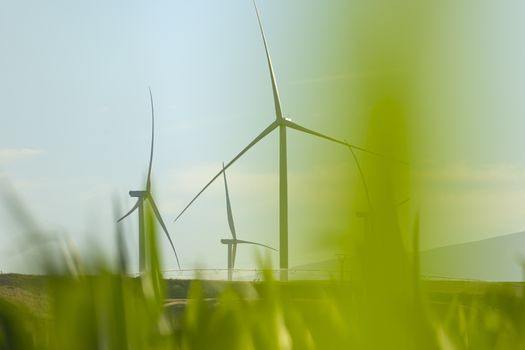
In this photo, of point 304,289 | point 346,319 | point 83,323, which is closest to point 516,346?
point 346,319

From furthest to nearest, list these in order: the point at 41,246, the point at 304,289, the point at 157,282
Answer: the point at 304,289 → the point at 157,282 → the point at 41,246

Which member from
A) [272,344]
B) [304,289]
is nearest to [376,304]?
[272,344]

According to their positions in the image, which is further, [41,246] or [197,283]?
[197,283]

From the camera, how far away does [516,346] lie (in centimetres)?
66

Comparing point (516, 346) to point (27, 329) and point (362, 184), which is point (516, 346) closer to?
point (362, 184)

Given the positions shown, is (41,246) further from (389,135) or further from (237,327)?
(389,135)

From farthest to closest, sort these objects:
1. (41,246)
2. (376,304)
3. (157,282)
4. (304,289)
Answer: (304,289), (157,282), (41,246), (376,304)

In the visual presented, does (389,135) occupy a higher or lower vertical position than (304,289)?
higher

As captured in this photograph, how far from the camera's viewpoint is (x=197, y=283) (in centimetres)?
90

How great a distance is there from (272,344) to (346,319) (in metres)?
0.08

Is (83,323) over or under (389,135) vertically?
under

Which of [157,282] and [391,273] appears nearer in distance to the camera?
[391,273]

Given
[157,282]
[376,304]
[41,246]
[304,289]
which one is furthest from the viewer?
[304,289]

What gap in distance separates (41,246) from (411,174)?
29 cm
